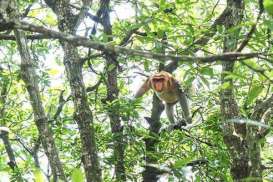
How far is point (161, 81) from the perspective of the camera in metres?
7.64

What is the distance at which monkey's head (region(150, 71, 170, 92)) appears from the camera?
760 centimetres

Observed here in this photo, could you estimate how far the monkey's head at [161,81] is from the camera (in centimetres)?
760

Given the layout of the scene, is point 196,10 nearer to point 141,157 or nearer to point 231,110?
point 141,157

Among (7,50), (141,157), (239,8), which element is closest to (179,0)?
(239,8)

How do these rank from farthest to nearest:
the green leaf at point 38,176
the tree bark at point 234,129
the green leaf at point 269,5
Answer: the tree bark at point 234,129, the green leaf at point 38,176, the green leaf at point 269,5

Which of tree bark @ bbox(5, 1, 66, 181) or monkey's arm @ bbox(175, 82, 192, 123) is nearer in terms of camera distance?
tree bark @ bbox(5, 1, 66, 181)

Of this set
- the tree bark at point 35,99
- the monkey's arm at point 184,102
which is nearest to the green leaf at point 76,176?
the tree bark at point 35,99

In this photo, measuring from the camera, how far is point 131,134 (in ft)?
18.8

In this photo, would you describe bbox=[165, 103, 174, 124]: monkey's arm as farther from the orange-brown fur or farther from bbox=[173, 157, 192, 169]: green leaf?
bbox=[173, 157, 192, 169]: green leaf

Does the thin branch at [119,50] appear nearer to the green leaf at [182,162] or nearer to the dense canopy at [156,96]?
the dense canopy at [156,96]

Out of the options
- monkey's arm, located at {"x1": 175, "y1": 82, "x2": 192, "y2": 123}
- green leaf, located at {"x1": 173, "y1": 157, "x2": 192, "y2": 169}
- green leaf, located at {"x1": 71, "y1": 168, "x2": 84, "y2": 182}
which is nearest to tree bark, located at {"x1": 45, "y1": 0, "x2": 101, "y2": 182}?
green leaf, located at {"x1": 173, "y1": 157, "x2": 192, "y2": 169}

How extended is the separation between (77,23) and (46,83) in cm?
192

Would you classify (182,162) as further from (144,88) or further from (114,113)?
(144,88)

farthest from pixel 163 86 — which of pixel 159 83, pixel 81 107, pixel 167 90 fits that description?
pixel 81 107
